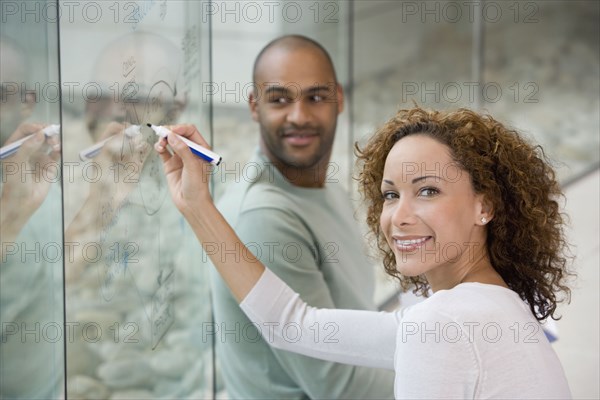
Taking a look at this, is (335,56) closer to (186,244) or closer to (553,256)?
(186,244)

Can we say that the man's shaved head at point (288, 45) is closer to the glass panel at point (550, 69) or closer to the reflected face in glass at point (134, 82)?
the reflected face in glass at point (134, 82)

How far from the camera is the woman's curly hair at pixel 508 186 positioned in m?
0.93

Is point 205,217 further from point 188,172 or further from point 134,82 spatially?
point 134,82

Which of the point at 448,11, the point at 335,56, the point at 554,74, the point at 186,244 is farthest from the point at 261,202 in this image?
the point at 554,74

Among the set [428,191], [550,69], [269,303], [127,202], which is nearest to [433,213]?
[428,191]

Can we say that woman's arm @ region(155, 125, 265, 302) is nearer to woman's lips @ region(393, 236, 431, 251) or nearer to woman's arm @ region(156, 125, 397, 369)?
woman's arm @ region(156, 125, 397, 369)

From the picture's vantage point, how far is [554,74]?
11.2 ft

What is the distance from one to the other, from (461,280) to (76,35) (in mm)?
577

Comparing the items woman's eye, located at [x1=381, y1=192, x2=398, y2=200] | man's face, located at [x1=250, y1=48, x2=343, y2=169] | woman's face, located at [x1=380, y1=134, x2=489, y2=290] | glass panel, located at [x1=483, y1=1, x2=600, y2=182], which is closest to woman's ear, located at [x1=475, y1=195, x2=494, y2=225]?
woman's face, located at [x1=380, y1=134, x2=489, y2=290]

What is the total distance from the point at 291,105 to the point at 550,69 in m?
2.41

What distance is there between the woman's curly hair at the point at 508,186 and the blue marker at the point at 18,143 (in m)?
0.43

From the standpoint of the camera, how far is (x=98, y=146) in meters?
1.03

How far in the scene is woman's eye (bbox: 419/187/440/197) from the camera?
92cm

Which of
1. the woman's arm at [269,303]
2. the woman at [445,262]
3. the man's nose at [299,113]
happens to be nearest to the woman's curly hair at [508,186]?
the woman at [445,262]
